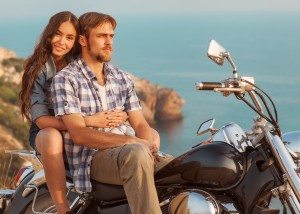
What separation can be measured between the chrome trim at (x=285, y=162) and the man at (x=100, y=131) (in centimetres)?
67

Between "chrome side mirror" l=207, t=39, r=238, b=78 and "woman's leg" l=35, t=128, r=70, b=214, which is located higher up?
"chrome side mirror" l=207, t=39, r=238, b=78

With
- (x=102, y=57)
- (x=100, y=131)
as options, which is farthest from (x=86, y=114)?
(x=102, y=57)

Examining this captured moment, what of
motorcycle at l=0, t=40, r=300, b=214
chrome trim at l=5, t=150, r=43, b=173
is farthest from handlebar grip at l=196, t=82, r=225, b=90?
chrome trim at l=5, t=150, r=43, b=173

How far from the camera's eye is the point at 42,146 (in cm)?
447

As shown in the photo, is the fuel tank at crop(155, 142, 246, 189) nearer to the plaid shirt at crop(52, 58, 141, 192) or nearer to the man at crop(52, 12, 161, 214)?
the man at crop(52, 12, 161, 214)

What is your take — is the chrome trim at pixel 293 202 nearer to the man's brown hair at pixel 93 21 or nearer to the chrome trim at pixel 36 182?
the man's brown hair at pixel 93 21

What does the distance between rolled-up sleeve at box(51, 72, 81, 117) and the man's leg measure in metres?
0.37

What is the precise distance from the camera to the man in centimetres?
411

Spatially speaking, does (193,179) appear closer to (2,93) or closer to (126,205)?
(126,205)

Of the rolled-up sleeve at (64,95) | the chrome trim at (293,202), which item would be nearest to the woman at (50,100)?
the rolled-up sleeve at (64,95)

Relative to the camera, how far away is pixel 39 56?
4973 millimetres

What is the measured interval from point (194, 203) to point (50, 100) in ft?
4.22

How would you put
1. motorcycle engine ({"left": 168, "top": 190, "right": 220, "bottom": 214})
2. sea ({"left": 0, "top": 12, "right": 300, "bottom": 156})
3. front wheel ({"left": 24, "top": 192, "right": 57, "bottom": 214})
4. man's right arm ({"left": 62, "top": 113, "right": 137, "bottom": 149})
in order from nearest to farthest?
motorcycle engine ({"left": 168, "top": 190, "right": 220, "bottom": 214}), man's right arm ({"left": 62, "top": 113, "right": 137, "bottom": 149}), front wheel ({"left": 24, "top": 192, "right": 57, "bottom": 214}), sea ({"left": 0, "top": 12, "right": 300, "bottom": 156})

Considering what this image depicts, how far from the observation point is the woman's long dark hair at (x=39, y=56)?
4.84 meters
